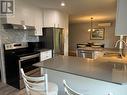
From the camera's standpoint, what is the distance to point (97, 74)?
5.14 ft

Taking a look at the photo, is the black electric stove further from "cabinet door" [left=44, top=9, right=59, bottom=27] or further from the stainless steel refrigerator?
"cabinet door" [left=44, top=9, right=59, bottom=27]

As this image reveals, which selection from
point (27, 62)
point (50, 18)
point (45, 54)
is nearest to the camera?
point (27, 62)

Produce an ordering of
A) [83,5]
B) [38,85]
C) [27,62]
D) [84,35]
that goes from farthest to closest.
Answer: [84,35], [83,5], [27,62], [38,85]

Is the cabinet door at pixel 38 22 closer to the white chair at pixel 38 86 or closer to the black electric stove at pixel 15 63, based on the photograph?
the black electric stove at pixel 15 63

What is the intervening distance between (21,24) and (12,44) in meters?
0.65

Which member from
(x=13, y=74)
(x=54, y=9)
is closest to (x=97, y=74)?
(x=13, y=74)

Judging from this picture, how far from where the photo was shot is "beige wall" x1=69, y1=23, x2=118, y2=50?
8.52 m

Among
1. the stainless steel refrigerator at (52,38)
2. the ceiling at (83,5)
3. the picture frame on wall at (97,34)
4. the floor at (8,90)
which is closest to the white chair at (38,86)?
the floor at (8,90)

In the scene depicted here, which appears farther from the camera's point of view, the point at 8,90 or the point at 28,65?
the point at 28,65

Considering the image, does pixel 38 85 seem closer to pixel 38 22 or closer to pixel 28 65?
pixel 28 65

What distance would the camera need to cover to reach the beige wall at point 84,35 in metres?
8.52

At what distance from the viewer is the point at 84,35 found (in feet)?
31.0

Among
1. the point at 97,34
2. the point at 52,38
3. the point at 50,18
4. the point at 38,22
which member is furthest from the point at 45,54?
the point at 97,34

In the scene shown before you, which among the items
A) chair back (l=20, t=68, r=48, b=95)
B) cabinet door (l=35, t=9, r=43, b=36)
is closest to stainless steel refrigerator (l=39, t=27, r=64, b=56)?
cabinet door (l=35, t=9, r=43, b=36)
